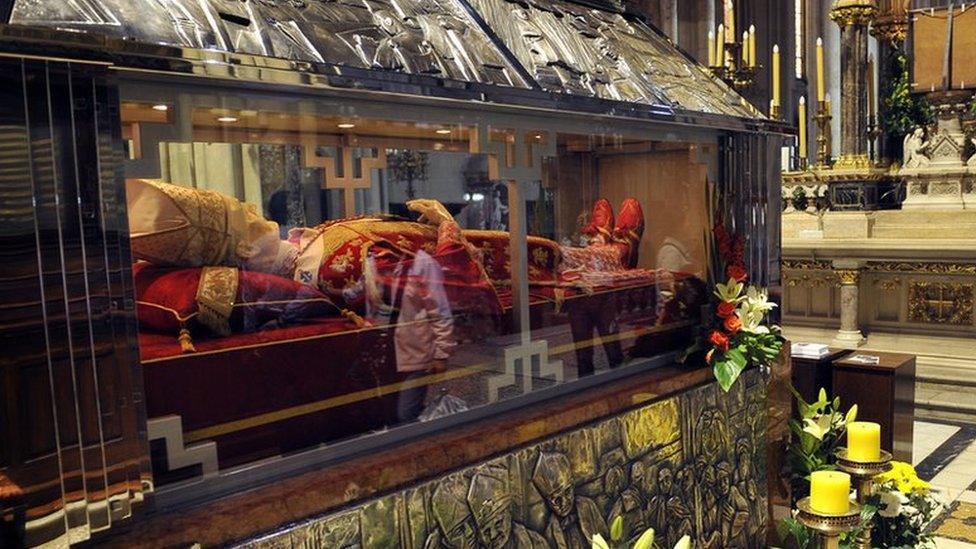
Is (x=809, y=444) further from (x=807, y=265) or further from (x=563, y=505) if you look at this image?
(x=807, y=265)

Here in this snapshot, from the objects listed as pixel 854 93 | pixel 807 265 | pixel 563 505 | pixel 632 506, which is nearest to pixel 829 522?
pixel 632 506

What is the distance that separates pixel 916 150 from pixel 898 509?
5.10 metres

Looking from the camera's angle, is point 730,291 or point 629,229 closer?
point 629,229

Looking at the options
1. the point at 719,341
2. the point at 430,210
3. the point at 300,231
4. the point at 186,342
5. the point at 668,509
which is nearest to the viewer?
the point at 186,342

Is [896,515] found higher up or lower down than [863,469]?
lower down

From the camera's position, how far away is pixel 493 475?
6.29 feet

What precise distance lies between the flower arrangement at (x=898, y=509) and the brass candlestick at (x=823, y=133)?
15.8ft

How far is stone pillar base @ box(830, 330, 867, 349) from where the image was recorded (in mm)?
6891

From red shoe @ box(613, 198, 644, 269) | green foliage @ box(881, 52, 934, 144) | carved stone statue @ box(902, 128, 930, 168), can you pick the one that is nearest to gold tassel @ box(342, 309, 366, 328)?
red shoe @ box(613, 198, 644, 269)

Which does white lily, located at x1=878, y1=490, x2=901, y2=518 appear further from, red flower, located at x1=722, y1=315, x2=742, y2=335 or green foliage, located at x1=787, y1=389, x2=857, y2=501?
red flower, located at x1=722, y1=315, x2=742, y2=335

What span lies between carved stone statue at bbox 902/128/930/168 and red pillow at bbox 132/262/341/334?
269 inches

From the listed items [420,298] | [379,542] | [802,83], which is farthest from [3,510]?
[802,83]

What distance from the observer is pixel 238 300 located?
1.60 metres

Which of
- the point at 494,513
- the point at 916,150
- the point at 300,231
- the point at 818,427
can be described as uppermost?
the point at 916,150
